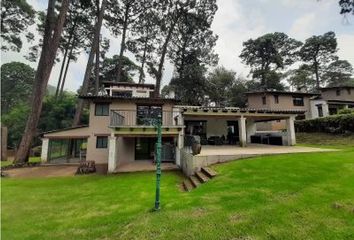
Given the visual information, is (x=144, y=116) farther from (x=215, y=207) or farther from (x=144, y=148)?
(x=215, y=207)

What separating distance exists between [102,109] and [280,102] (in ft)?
73.7

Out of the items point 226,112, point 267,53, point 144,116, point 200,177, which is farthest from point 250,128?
point 267,53

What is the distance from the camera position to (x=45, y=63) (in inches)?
604

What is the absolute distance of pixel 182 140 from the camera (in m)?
13.9

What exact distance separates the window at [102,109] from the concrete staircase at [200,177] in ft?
32.2

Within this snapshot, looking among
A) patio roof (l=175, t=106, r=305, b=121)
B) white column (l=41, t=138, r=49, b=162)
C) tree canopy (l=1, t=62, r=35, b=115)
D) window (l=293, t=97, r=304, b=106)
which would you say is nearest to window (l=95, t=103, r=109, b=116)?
white column (l=41, t=138, r=49, b=162)

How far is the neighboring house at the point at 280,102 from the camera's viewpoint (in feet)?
90.4

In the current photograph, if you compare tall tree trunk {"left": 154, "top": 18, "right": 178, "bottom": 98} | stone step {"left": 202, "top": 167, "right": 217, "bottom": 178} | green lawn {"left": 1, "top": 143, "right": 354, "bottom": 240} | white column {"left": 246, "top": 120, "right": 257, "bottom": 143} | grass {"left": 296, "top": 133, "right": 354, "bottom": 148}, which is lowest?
green lawn {"left": 1, "top": 143, "right": 354, "bottom": 240}

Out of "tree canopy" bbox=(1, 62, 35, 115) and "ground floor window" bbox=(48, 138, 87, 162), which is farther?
"tree canopy" bbox=(1, 62, 35, 115)

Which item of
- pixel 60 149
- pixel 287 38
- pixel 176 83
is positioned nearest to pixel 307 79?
pixel 287 38

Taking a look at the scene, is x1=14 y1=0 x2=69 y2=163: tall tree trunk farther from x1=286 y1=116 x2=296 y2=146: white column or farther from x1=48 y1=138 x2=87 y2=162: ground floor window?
x1=286 y1=116 x2=296 y2=146: white column

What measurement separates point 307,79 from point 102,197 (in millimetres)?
47878

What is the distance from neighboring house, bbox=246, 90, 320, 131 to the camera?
27562 millimetres

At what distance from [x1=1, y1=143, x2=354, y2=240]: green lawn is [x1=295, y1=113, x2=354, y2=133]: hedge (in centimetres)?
1124
